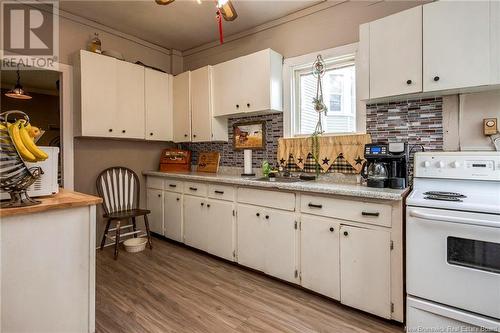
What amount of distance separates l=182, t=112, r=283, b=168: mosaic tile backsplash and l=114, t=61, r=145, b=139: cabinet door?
0.89 metres

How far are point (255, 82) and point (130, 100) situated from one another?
5.04 ft

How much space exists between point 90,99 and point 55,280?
6.71ft

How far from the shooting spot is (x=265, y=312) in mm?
1887

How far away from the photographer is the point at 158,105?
11.4ft

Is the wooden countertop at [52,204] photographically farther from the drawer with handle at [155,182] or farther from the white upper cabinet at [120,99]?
the drawer with handle at [155,182]

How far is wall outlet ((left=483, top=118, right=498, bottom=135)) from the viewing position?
6.00 feet

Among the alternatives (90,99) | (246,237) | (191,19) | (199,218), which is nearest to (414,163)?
(246,237)

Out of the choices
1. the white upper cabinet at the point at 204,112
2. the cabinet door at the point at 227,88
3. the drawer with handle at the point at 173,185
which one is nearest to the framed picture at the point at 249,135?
the white upper cabinet at the point at 204,112

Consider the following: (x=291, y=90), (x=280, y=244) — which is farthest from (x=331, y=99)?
(x=280, y=244)

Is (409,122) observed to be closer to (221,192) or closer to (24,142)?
(221,192)

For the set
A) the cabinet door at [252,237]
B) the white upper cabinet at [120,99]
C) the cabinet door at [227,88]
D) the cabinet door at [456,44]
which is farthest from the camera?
the cabinet door at [227,88]

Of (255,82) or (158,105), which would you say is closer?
(255,82)

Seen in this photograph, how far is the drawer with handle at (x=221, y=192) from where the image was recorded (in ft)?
8.54

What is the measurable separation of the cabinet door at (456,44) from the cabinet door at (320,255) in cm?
121
